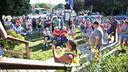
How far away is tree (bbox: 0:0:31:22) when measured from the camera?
103 ft

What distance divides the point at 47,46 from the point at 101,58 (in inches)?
515

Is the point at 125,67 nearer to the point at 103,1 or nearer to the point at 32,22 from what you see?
the point at 32,22

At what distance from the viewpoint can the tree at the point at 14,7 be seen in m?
31.5

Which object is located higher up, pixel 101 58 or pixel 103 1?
pixel 101 58

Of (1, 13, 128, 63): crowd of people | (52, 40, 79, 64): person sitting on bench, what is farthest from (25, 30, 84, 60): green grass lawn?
(52, 40, 79, 64): person sitting on bench

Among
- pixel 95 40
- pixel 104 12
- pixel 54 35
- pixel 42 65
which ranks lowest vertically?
pixel 104 12

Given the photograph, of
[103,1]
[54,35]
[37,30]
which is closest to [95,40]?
[54,35]

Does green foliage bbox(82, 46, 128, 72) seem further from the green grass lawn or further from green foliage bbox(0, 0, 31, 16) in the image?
green foliage bbox(0, 0, 31, 16)

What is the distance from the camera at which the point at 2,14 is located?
31578mm

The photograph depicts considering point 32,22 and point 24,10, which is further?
point 24,10

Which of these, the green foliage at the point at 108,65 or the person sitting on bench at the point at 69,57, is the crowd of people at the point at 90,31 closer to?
the person sitting on bench at the point at 69,57

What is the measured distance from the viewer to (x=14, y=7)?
3225 centimetres

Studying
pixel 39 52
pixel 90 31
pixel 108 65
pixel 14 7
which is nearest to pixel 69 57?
pixel 108 65

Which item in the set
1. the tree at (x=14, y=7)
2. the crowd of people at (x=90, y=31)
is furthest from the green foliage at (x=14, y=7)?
the crowd of people at (x=90, y=31)
